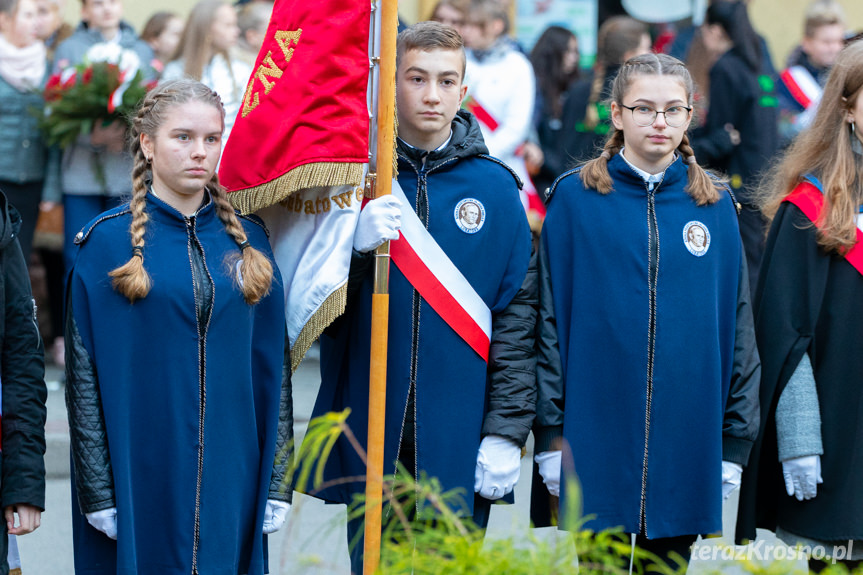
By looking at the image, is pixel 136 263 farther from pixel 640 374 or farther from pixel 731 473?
pixel 731 473

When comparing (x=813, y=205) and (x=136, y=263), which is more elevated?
(x=813, y=205)

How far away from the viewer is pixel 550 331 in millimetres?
4141

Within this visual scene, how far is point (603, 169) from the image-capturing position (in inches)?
166

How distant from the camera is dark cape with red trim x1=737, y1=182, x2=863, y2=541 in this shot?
421cm

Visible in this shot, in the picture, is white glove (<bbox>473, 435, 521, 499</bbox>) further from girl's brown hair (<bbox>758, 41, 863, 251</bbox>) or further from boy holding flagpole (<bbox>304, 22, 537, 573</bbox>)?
girl's brown hair (<bbox>758, 41, 863, 251</bbox>)

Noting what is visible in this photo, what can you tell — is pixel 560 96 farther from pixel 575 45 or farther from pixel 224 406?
pixel 224 406

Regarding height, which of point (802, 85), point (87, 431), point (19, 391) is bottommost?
point (87, 431)

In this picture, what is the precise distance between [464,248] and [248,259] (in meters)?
0.72


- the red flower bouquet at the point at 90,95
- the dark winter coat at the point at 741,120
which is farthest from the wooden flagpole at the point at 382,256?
the dark winter coat at the point at 741,120

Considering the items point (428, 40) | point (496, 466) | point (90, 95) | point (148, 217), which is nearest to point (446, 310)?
point (496, 466)

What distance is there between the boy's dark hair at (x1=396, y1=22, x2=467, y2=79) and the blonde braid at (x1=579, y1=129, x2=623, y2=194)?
0.53 metres

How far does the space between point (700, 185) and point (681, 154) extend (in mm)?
161

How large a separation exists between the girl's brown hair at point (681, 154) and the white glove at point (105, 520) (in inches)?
72.3

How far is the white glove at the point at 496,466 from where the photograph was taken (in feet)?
13.3
